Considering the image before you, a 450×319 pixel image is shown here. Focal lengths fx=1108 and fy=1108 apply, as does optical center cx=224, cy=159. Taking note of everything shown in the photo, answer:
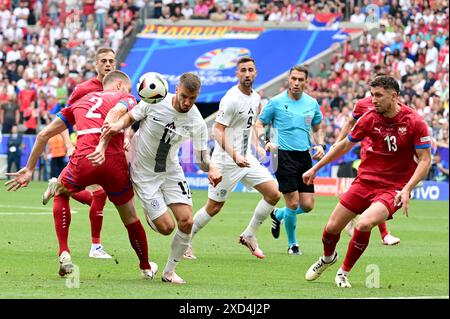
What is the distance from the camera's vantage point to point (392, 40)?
34.4m

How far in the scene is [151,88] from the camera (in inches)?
443

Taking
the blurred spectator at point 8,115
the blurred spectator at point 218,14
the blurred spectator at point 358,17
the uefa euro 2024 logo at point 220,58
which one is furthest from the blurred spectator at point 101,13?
the blurred spectator at point 358,17

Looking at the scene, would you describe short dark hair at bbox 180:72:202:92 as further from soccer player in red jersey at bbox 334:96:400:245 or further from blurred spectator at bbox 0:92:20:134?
blurred spectator at bbox 0:92:20:134

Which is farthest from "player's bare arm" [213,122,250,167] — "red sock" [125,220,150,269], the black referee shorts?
"red sock" [125,220,150,269]

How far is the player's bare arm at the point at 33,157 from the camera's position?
1138 cm

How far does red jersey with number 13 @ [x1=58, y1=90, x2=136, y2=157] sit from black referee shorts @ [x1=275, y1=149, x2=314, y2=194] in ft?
14.3

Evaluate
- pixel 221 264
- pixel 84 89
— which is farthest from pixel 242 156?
pixel 84 89

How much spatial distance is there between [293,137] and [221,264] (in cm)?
311

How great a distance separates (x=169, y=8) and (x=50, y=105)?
6.45 meters

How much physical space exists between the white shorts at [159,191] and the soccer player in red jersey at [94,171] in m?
0.13

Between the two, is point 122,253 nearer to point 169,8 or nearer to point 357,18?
point 357,18

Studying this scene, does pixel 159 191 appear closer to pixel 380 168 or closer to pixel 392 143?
pixel 380 168

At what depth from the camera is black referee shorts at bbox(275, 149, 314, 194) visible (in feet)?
51.6
